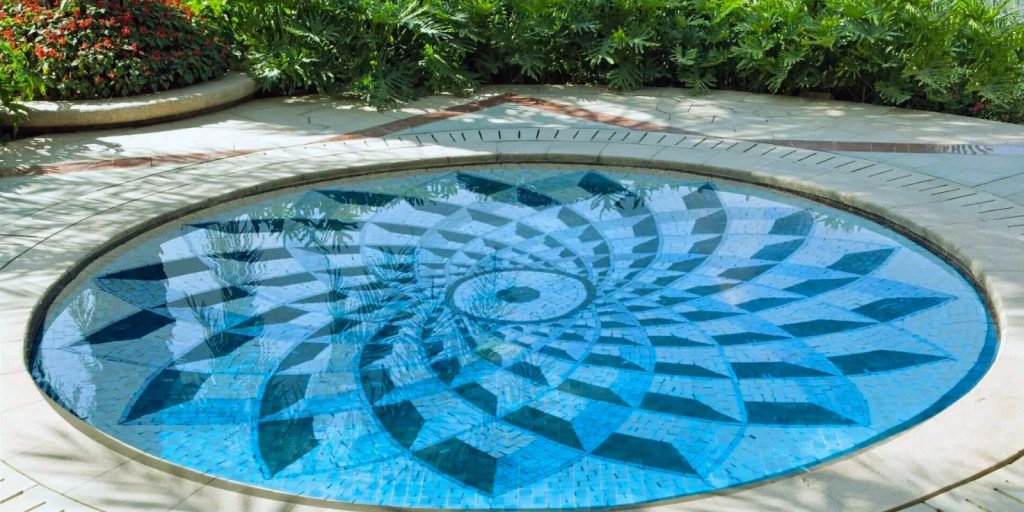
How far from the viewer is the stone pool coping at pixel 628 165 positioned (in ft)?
10.5

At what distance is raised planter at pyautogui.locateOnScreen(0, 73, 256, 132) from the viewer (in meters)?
7.84

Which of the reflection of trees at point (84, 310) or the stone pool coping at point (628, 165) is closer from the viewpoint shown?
the stone pool coping at point (628, 165)

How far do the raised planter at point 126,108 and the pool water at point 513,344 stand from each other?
2.55 m

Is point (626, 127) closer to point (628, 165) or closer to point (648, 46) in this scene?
point (628, 165)

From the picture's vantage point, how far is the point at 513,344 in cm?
448

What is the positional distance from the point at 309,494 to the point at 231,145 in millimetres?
4728

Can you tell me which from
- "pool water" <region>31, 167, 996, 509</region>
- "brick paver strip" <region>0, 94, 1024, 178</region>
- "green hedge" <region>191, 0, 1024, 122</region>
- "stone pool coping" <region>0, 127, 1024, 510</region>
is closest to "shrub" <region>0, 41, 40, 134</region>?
"brick paver strip" <region>0, 94, 1024, 178</region>

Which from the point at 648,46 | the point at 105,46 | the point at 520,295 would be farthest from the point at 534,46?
the point at 520,295

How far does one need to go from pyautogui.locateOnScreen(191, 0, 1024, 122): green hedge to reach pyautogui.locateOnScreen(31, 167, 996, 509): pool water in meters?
2.71

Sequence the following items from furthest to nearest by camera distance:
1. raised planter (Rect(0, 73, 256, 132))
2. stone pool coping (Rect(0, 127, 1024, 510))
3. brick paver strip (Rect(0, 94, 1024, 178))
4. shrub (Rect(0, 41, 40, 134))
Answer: raised planter (Rect(0, 73, 256, 132))
shrub (Rect(0, 41, 40, 134))
brick paver strip (Rect(0, 94, 1024, 178))
stone pool coping (Rect(0, 127, 1024, 510))

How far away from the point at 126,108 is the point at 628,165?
13.8 ft

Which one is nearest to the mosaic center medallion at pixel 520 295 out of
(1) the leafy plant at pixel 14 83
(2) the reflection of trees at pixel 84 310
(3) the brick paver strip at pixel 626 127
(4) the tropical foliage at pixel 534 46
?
(2) the reflection of trees at pixel 84 310

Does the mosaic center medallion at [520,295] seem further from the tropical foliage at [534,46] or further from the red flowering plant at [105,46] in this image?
the red flowering plant at [105,46]

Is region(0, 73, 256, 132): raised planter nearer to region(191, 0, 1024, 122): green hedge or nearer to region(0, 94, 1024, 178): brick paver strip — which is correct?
region(191, 0, 1024, 122): green hedge
